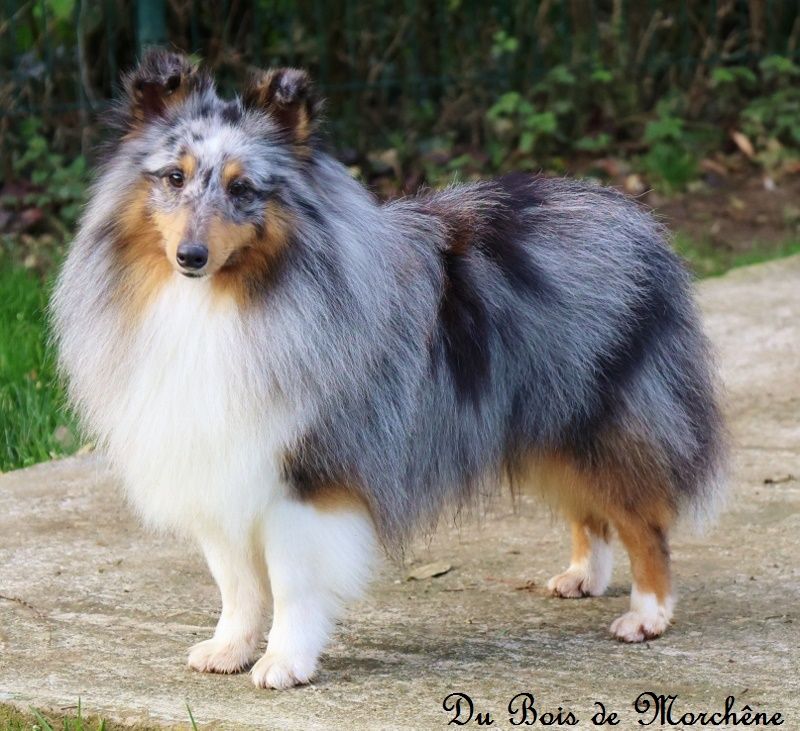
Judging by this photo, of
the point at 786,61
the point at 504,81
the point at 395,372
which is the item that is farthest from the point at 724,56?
the point at 395,372

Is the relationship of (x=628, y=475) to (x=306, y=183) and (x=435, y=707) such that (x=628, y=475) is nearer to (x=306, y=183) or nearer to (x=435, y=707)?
(x=435, y=707)

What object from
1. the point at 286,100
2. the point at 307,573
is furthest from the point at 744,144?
the point at 307,573

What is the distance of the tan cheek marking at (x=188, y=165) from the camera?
3.34m

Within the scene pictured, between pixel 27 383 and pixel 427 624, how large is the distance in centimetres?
266

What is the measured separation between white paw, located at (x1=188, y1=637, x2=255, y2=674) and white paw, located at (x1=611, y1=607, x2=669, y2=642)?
1.03 metres

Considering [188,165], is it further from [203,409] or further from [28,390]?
[28,390]

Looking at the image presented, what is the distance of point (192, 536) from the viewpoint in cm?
369

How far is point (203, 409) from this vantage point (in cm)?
341

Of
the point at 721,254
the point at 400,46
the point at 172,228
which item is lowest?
the point at 721,254

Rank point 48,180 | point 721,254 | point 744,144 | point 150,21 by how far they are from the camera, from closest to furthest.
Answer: point 150,21 < point 48,180 < point 721,254 < point 744,144

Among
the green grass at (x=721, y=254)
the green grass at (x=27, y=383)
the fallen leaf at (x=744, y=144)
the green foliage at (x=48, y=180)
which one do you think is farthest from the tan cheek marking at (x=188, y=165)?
the fallen leaf at (x=744, y=144)

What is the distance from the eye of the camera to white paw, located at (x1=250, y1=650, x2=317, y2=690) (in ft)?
11.5

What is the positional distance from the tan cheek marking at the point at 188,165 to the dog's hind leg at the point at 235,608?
91 cm

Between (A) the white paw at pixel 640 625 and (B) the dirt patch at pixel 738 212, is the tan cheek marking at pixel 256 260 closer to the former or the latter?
(A) the white paw at pixel 640 625
